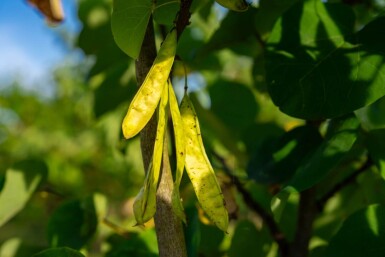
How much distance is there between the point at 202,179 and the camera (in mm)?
600

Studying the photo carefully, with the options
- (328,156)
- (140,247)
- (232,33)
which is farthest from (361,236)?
(232,33)

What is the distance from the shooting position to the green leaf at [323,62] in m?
0.76

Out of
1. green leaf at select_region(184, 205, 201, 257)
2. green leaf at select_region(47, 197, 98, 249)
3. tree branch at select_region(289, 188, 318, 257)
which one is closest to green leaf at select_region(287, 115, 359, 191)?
green leaf at select_region(184, 205, 201, 257)

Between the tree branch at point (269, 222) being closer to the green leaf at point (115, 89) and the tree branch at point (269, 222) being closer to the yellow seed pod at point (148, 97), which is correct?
the green leaf at point (115, 89)

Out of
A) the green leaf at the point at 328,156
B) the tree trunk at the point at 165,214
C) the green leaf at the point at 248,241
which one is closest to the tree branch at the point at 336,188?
the green leaf at the point at 248,241

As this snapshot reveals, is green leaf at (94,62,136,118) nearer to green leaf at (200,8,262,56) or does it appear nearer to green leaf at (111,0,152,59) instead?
green leaf at (200,8,262,56)

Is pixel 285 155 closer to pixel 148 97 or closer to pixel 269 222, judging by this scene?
pixel 269 222

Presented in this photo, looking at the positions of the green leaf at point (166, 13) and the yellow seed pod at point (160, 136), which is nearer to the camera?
the yellow seed pod at point (160, 136)

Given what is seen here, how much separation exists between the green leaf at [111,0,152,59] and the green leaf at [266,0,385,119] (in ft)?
0.77

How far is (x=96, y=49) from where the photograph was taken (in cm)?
127

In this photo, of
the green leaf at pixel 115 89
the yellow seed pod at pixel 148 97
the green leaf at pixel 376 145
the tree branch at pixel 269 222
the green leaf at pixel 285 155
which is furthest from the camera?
the green leaf at pixel 115 89

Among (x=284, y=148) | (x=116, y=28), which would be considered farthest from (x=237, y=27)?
(x=116, y=28)

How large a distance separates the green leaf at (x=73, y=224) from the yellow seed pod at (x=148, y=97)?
18.3 inches

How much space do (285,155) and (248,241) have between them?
0.16 m
